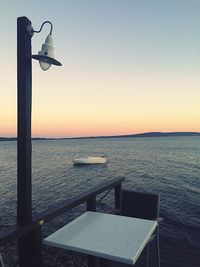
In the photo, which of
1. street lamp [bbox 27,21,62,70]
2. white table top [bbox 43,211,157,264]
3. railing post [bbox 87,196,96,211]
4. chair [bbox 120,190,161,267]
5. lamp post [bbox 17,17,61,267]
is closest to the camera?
white table top [bbox 43,211,157,264]

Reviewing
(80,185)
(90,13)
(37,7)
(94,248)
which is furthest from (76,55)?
(80,185)

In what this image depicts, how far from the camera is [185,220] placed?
14531mm

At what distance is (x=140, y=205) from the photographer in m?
3.91

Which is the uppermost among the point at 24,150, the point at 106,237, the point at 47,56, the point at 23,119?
the point at 47,56

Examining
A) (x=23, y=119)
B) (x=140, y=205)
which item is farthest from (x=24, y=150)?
(x=140, y=205)

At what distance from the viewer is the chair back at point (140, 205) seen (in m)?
3.81

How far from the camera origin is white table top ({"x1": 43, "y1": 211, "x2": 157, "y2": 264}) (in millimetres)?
2423

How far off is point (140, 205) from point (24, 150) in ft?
6.56

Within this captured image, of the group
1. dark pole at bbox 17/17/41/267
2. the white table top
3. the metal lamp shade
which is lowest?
the white table top

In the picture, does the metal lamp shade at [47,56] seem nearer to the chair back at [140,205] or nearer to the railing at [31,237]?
the railing at [31,237]

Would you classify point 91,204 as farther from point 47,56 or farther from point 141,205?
point 47,56

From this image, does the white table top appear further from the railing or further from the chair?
the chair

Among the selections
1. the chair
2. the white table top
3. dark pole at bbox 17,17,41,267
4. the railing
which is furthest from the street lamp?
the chair

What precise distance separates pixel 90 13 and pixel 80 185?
1930 centimetres
